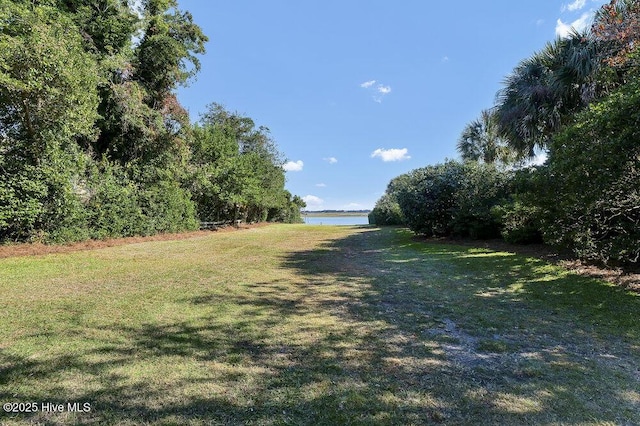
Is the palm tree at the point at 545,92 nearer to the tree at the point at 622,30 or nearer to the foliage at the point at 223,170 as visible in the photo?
the tree at the point at 622,30

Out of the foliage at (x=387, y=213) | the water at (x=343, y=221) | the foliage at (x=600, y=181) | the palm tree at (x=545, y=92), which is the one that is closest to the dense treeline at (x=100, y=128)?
the foliage at (x=600, y=181)

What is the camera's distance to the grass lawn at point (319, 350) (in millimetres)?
2271

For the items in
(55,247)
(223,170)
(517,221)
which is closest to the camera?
(517,221)

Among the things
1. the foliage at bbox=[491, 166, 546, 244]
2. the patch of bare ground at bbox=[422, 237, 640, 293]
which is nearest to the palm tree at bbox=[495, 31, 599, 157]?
the foliage at bbox=[491, 166, 546, 244]

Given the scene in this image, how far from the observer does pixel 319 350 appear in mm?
3234

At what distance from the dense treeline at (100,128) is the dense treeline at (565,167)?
11771mm

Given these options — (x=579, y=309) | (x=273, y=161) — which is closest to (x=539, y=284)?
(x=579, y=309)

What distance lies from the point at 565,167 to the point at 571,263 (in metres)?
2.97

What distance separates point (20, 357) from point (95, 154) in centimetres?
1390

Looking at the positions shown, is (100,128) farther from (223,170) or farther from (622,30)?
(622,30)

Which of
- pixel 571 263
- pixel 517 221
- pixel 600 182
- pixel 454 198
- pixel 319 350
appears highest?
pixel 454 198

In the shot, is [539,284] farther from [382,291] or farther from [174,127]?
[174,127]

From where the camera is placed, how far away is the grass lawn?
7.45 feet

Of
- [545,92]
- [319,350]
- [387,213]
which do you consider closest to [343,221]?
[387,213]
